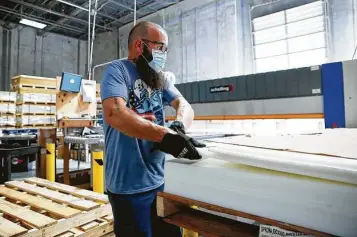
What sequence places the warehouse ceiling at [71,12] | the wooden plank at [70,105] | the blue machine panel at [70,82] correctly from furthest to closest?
the warehouse ceiling at [71,12] → the wooden plank at [70,105] → the blue machine panel at [70,82]

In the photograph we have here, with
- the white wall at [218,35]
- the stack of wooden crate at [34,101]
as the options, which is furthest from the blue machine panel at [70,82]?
the white wall at [218,35]

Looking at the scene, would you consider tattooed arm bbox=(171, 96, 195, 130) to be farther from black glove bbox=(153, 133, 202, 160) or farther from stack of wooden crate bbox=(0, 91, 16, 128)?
stack of wooden crate bbox=(0, 91, 16, 128)

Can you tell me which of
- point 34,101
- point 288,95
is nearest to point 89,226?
point 288,95

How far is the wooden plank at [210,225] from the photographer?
0.94 meters

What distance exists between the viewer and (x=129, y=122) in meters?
1.21

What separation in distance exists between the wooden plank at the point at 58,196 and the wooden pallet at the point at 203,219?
1.38 meters

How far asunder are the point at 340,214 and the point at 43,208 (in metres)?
2.35

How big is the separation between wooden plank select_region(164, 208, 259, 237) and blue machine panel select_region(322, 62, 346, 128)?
1849 millimetres

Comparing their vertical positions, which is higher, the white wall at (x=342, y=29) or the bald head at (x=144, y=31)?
the white wall at (x=342, y=29)

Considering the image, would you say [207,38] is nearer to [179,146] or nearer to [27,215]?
[27,215]

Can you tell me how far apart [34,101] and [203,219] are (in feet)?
23.4

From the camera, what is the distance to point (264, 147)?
1007mm

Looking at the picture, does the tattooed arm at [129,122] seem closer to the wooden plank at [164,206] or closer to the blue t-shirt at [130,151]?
the blue t-shirt at [130,151]

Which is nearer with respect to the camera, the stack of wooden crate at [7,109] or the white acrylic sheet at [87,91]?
the stack of wooden crate at [7,109]
